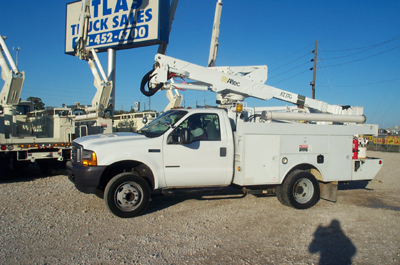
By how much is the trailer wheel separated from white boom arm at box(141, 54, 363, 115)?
8.46 ft

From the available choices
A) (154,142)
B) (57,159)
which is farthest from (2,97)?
(154,142)

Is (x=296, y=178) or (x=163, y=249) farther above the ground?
(x=296, y=178)

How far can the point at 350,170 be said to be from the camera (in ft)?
23.5

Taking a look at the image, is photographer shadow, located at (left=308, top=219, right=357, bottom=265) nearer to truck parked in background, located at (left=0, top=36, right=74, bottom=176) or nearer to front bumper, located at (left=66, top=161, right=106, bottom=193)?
front bumper, located at (left=66, top=161, right=106, bottom=193)

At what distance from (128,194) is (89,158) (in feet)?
3.14

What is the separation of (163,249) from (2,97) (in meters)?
10.3

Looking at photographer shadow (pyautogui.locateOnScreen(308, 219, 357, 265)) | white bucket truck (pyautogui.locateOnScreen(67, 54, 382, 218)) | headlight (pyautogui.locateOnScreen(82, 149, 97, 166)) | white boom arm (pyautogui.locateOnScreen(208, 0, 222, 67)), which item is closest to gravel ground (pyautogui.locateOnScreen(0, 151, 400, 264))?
photographer shadow (pyautogui.locateOnScreen(308, 219, 357, 265))

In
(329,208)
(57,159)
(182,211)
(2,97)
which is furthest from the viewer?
(2,97)

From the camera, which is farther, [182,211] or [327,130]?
[327,130]

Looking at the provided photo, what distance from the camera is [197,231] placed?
17.1ft

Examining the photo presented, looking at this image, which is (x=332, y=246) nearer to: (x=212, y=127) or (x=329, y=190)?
(x=329, y=190)

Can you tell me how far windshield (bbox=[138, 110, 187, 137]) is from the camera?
6082 mm

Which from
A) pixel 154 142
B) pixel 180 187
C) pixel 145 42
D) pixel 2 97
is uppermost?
pixel 145 42

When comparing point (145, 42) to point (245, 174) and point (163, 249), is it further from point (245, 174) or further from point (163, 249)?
point (163, 249)
